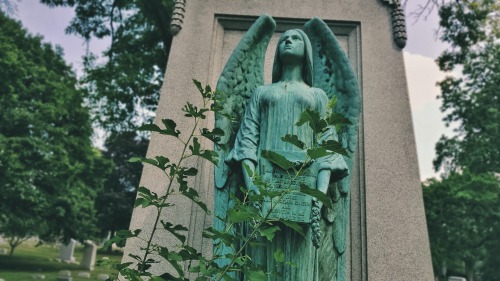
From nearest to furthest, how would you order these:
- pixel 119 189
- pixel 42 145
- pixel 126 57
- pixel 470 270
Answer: pixel 126 57 → pixel 42 145 → pixel 119 189 → pixel 470 270

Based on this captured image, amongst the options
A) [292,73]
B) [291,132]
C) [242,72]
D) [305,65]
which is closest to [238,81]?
[242,72]

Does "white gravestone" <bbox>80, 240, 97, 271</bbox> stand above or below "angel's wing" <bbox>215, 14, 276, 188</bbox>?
below

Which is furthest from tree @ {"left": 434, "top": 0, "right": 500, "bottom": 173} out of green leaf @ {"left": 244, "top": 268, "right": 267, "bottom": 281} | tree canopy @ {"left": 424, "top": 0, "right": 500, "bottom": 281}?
green leaf @ {"left": 244, "top": 268, "right": 267, "bottom": 281}

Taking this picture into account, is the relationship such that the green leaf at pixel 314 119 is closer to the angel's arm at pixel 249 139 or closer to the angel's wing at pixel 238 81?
the angel's arm at pixel 249 139

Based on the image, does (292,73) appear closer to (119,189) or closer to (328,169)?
(328,169)

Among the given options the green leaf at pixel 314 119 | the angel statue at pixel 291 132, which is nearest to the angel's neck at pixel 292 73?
the angel statue at pixel 291 132

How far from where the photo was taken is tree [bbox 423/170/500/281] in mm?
17656

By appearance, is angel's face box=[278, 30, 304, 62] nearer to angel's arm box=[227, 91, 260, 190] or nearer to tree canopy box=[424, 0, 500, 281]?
angel's arm box=[227, 91, 260, 190]

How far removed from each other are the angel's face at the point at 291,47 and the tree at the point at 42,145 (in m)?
15.4

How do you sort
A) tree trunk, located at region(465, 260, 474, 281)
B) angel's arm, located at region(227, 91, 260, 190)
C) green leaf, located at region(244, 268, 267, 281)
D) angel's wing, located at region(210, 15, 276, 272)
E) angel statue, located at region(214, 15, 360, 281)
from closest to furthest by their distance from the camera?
1. green leaf, located at region(244, 268, 267, 281)
2. angel statue, located at region(214, 15, 360, 281)
3. angel's arm, located at region(227, 91, 260, 190)
4. angel's wing, located at region(210, 15, 276, 272)
5. tree trunk, located at region(465, 260, 474, 281)

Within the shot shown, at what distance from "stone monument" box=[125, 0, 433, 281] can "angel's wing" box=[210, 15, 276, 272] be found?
1.23m

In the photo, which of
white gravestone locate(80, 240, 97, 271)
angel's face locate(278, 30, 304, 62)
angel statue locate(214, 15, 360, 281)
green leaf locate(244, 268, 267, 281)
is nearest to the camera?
green leaf locate(244, 268, 267, 281)

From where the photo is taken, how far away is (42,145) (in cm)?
1711

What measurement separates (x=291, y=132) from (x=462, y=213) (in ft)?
68.0
